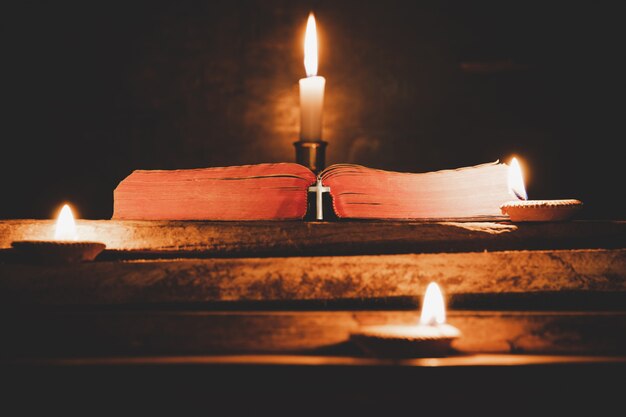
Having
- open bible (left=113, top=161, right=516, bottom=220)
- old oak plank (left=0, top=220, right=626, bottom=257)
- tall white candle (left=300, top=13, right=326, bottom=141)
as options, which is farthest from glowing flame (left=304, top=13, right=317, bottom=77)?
old oak plank (left=0, top=220, right=626, bottom=257)

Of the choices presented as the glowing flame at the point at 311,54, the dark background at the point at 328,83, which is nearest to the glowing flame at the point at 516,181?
the glowing flame at the point at 311,54

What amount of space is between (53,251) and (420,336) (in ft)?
2.90

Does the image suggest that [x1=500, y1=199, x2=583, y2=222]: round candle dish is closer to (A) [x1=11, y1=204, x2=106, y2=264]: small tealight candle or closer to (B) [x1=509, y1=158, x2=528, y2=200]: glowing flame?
(B) [x1=509, y1=158, x2=528, y2=200]: glowing flame

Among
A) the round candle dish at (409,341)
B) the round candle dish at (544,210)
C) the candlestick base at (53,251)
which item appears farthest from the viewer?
the round candle dish at (544,210)

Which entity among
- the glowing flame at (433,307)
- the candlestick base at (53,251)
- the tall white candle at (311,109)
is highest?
the tall white candle at (311,109)

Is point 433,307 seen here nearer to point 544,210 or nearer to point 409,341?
point 409,341

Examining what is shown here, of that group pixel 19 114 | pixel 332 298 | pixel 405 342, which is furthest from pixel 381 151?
pixel 19 114

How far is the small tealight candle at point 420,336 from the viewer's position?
3.86 feet

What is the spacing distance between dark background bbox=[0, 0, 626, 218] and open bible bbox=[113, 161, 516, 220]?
0.92 meters

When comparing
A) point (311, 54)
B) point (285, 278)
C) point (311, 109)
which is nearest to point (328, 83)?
point (311, 54)

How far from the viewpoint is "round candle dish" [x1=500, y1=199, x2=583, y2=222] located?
1430 mm

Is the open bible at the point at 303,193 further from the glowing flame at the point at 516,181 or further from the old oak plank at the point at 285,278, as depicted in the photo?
the old oak plank at the point at 285,278

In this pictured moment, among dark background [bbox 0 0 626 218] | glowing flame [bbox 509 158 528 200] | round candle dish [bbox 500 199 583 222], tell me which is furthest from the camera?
dark background [bbox 0 0 626 218]

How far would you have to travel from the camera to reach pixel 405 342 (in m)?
1.18
